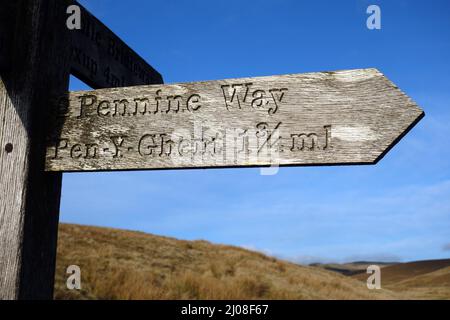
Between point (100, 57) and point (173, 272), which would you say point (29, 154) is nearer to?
point (100, 57)


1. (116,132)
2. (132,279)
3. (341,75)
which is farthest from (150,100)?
(132,279)

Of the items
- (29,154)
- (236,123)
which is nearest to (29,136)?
(29,154)

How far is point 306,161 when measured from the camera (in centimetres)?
208

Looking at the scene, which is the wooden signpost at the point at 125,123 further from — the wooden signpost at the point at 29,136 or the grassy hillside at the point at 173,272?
the grassy hillside at the point at 173,272

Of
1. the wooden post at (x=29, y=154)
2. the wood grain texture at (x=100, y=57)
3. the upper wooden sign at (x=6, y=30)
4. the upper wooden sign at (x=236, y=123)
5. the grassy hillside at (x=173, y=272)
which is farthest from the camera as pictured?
the grassy hillside at (x=173, y=272)

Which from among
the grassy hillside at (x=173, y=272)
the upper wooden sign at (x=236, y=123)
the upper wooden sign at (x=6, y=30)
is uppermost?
the upper wooden sign at (x=6, y=30)

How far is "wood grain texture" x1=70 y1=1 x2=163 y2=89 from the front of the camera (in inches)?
120

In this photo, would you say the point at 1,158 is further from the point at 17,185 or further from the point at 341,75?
the point at 341,75

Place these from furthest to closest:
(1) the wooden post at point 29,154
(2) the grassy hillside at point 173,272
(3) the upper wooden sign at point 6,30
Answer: (2) the grassy hillside at point 173,272
(3) the upper wooden sign at point 6,30
(1) the wooden post at point 29,154

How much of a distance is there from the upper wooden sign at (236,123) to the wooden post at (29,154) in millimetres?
127

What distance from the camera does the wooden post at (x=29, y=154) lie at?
8.38ft

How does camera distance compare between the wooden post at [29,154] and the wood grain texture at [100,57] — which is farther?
the wood grain texture at [100,57]

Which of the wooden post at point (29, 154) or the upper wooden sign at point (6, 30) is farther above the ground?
the upper wooden sign at point (6, 30)

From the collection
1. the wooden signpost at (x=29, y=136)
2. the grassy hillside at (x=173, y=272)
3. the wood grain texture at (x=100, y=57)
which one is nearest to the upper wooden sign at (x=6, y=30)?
the wooden signpost at (x=29, y=136)
